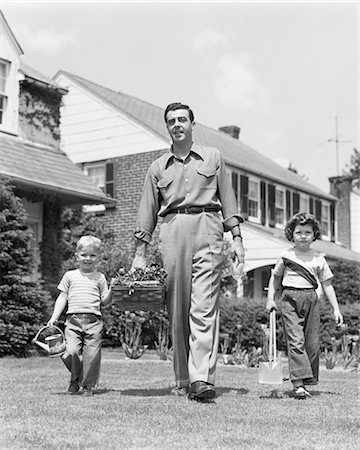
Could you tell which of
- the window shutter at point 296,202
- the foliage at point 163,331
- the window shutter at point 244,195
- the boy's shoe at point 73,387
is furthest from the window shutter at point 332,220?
the boy's shoe at point 73,387

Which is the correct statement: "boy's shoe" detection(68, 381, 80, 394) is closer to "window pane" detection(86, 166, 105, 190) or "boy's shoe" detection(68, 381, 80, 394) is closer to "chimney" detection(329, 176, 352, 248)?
"window pane" detection(86, 166, 105, 190)

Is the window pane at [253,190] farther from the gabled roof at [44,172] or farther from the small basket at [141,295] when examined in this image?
the small basket at [141,295]

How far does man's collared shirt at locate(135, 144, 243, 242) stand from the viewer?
649 cm

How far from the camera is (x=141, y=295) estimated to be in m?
6.25

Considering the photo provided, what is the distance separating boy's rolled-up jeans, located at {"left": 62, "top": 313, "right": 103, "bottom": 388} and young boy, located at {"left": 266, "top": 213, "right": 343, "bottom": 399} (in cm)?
150

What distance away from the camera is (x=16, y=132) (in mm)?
17531

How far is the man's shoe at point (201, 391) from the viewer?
5.95 m

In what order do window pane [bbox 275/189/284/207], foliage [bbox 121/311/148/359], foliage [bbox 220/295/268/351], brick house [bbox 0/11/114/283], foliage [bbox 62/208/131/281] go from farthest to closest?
1. window pane [bbox 275/189/284/207]
2. foliage [bbox 62/208/131/281]
3. brick house [bbox 0/11/114/283]
4. foliage [bbox 220/295/268/351]
5. foliage [bbox 121/311/148/359]

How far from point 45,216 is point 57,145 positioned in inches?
83.5

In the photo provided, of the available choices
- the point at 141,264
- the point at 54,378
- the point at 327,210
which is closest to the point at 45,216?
the point at 54,378

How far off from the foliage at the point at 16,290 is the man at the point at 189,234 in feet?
23.1

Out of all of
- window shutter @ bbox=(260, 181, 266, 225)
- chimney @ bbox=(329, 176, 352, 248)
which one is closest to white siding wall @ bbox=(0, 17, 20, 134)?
window shutter @ bbox=(260, 181, 266, 225)

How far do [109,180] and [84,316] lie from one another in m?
18.7

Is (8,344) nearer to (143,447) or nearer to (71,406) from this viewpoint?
(71,406)
